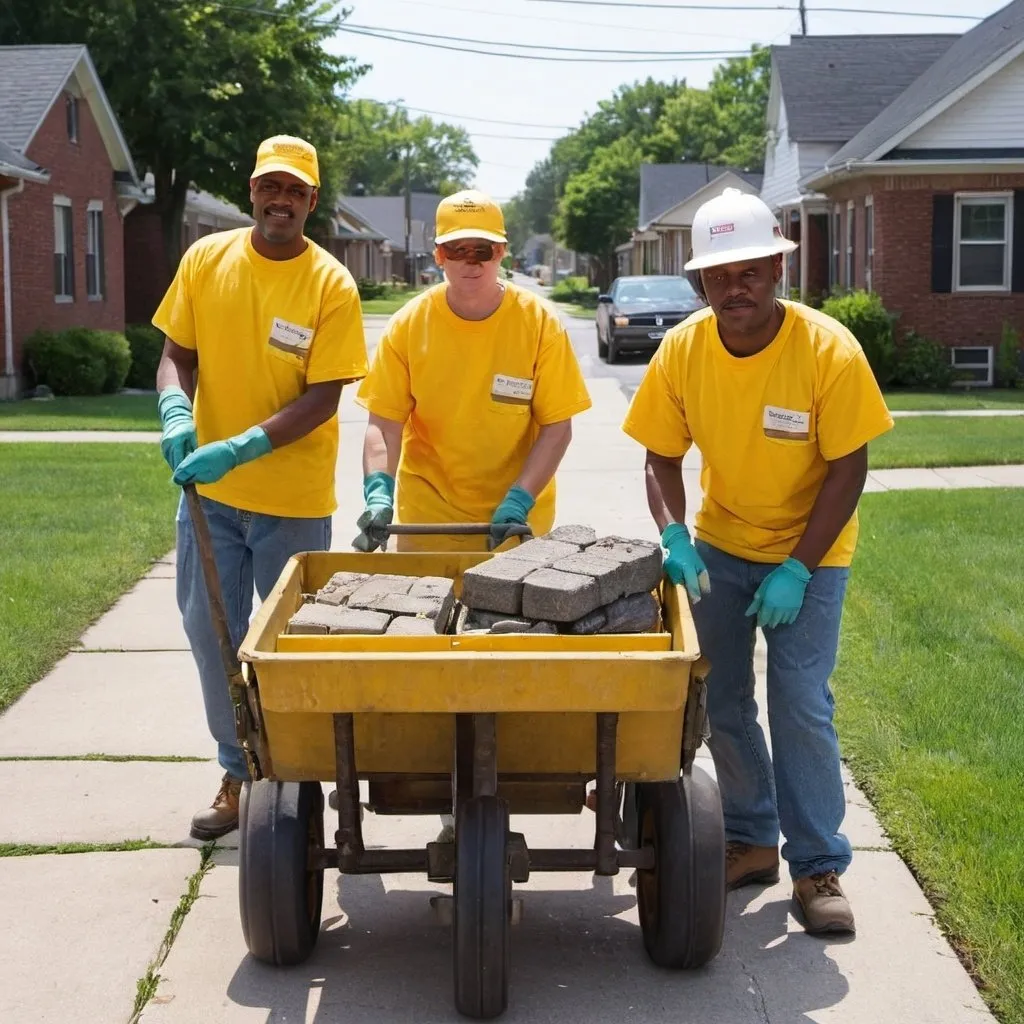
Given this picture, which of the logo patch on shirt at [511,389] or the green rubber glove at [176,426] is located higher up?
the logo patch on shirt at [511,389]

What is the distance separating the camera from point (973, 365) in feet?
80.8

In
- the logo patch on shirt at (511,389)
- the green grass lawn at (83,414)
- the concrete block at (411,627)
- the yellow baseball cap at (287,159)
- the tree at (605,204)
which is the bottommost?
the green grass lawn at (83,414)

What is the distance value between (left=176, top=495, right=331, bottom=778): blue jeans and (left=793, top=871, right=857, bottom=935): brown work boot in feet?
5.93

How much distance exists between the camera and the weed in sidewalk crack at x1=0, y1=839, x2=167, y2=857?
16.8 feet

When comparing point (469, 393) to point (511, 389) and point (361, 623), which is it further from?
point (361, 623)

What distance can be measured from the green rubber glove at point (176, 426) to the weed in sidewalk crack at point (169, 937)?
1.27 meters

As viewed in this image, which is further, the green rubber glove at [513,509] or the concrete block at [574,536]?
the green rubber glove at [513,509]

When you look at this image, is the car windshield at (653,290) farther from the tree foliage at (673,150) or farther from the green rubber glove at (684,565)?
the tree foliage at (673,150)

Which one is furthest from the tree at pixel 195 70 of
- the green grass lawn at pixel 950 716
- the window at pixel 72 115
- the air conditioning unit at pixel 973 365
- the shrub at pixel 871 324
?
the green grass lawn at pixel 950 716

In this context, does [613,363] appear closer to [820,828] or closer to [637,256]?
[820,828]

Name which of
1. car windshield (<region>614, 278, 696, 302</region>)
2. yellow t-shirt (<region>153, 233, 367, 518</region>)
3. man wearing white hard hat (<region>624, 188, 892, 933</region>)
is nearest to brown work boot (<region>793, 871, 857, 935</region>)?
man wearing white hard hat (<region>624, 188, 892, 933</region>)

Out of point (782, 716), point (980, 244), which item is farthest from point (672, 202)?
point (782, 716)

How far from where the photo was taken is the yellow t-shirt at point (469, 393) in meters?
→ 4.99

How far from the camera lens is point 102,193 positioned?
30.1 meters
